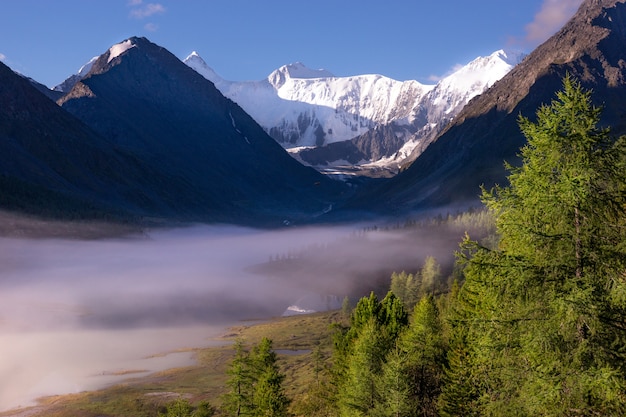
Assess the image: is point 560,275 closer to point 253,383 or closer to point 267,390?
point 267,390

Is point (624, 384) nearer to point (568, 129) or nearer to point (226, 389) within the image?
point (568, 129)

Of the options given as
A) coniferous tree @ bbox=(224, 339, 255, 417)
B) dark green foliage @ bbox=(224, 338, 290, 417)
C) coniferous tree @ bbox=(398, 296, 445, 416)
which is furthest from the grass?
coniferous tree @ bbox=(398, 296, 445, 416)

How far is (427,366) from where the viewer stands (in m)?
45.6

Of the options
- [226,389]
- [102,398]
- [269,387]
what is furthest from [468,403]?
[102,398]

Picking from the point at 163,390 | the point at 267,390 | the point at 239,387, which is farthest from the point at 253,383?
the point at 163,390

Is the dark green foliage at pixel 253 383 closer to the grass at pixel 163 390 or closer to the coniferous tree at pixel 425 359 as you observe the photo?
the coniferous tree at pixel 425 359

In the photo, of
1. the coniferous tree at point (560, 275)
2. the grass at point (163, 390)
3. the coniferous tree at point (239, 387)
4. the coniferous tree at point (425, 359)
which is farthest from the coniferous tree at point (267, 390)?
the coniferous tree at point (560, 275)

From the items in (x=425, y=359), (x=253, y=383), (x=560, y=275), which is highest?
(x=560, y=275)

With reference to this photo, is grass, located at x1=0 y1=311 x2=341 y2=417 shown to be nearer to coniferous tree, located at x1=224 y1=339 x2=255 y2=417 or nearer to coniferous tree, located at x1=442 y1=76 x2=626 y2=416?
coniferous tree, located at x1=224 y1=339 x2=255 y2=417

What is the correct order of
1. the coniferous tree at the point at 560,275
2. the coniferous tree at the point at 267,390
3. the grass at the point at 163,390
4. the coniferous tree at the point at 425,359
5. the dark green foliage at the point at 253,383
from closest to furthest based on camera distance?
the coniferous tree at the point at 560,275
the coniferous tree at the point at 425,359
the coniferous tree at the point at 267,390
the dark green foliage at the point at 253,383
the grass at the point at 163,390

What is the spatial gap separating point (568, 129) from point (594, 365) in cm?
729

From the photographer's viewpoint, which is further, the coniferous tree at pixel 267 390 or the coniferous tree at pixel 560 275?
the coniferous tree at pixel 267 390

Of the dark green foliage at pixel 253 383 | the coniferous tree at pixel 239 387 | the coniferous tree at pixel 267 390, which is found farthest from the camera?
the coniferous tree at pixel 239 387

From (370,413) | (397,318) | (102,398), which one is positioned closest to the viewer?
(370,413)
